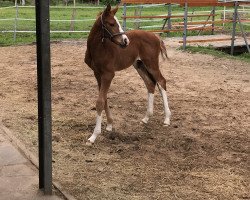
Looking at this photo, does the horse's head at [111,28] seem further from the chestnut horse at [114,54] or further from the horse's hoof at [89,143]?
the horse's hoof at [89,143]

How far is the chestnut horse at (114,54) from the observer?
5555 mm

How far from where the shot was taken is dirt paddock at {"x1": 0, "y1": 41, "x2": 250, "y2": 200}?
174 inches

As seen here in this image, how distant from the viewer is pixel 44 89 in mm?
3961

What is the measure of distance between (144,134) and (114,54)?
1139 mm

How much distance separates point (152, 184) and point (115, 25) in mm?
2071

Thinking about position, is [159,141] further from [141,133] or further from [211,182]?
[211,182]

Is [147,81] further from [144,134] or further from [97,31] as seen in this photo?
[97,31]

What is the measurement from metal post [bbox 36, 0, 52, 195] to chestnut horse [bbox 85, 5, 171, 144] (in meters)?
1.62

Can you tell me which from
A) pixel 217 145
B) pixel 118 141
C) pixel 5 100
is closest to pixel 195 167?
pixel 217 145

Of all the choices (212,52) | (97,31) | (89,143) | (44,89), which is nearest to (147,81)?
(97,31)

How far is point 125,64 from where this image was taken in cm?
615

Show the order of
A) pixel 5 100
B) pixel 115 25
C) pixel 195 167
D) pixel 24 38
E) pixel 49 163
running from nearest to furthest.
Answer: pixel 49 163, pixel 195 167, pixel 115 25, pixel 5 100, pixel 24 38

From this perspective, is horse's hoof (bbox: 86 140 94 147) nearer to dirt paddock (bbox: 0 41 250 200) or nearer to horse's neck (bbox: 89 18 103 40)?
dirt paddock (bbox: 0 41 250 200)

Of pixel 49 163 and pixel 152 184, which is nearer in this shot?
pixel 49 163
